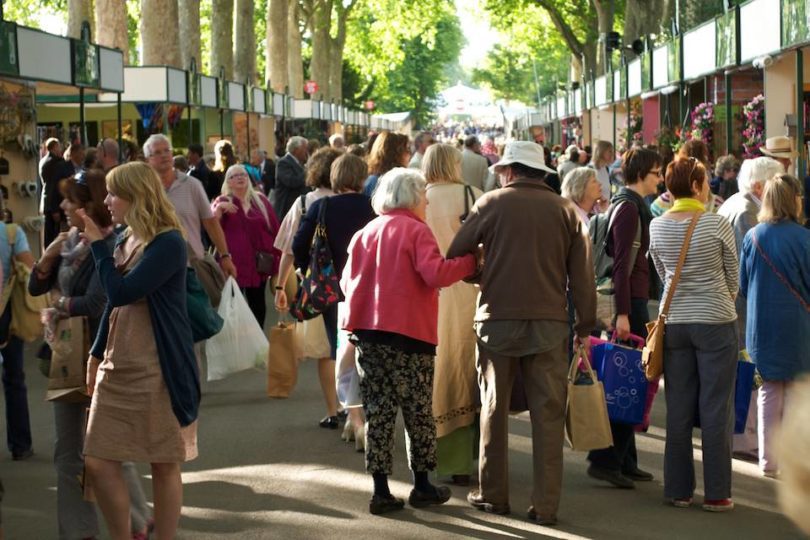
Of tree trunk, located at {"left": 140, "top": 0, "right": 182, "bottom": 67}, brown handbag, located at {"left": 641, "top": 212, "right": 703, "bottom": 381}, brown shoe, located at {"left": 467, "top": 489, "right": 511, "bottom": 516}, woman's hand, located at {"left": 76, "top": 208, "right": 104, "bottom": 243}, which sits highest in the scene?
tree trunk, located at {"left": 140, "top": 0, "right": 182, "bottom": 67}

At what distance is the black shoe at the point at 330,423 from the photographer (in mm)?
9086

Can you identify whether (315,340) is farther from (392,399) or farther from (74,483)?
(74,483)

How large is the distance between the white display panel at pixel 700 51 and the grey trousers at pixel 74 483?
12974mm

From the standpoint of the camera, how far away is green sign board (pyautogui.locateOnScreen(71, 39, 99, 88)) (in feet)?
55.1

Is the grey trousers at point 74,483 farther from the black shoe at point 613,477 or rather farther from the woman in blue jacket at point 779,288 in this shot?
the woman in blue jacket at point 779,288

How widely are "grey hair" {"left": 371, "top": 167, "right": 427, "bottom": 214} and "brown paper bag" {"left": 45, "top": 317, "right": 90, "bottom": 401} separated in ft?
5.29

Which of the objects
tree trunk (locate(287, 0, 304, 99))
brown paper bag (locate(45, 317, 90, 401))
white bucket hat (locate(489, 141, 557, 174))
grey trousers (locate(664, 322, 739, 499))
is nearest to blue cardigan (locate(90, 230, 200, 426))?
brown paper bag (locate(45, 317, 90, 401))

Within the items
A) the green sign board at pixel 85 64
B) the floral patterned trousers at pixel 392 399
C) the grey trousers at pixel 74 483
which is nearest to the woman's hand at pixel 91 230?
the grey trousers at pixel 74 483

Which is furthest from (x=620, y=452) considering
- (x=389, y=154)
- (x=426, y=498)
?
(x=389, y=154)

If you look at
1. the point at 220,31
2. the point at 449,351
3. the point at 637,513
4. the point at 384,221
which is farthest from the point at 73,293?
the point at 220,31

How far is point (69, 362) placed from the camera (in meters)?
5.84

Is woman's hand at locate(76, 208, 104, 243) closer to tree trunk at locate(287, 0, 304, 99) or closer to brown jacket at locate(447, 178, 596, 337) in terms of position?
brown jacket at locate(447, 178, 596, 337)

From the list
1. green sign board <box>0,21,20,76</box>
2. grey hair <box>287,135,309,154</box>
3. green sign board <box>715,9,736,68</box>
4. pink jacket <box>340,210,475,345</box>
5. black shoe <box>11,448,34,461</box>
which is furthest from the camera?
green sign board <box>715,9,736,68</box>

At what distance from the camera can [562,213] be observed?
6.46 m
